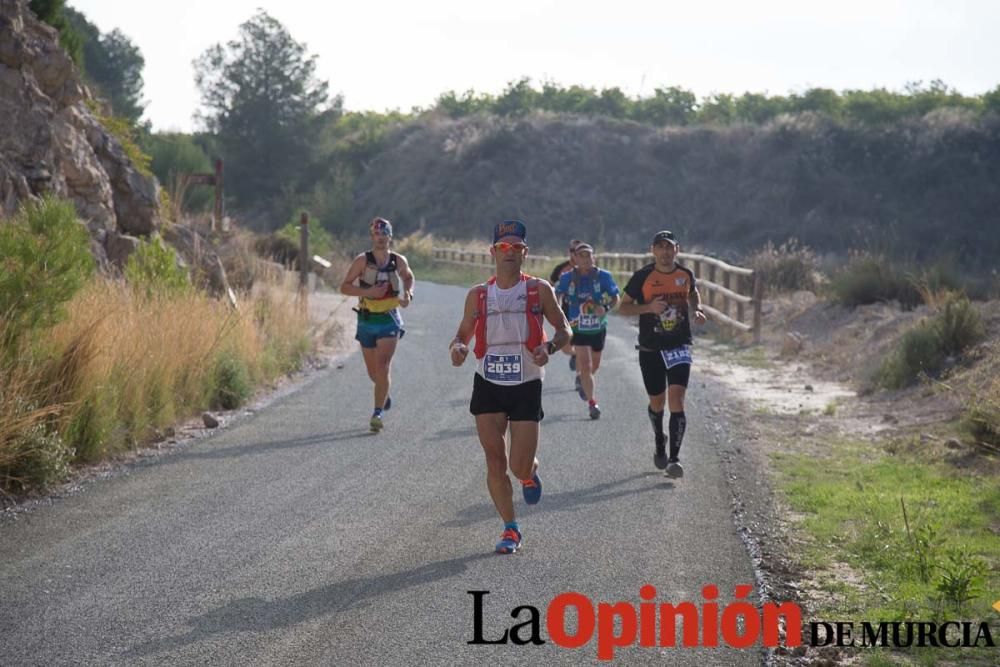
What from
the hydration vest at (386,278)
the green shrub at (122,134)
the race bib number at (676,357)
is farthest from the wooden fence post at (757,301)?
the race bib number at (676,357)

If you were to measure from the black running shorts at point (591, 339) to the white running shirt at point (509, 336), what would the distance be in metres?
6.25

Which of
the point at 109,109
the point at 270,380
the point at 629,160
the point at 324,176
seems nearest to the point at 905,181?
the point at 629,160

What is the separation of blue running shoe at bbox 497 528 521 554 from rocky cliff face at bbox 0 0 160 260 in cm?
948

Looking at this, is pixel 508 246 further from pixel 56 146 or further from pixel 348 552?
pixel 56 146

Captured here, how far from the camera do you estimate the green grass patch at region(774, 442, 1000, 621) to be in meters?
7.01

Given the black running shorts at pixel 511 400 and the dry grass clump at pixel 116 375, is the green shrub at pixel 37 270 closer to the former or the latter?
the dry grass clump at pixel 116 375

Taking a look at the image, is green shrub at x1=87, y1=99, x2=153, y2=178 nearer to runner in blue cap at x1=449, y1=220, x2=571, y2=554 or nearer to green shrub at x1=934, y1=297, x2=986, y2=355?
green shrub at x1=934, y1=297, x2=986, y2=355

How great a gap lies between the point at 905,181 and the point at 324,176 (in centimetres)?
3176

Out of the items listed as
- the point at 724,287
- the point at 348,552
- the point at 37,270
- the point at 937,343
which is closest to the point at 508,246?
the point at 348,552

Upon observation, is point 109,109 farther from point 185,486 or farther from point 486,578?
point 486,578

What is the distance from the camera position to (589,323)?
1446cm

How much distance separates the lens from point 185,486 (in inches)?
396

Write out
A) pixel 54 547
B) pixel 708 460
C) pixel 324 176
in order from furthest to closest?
pixel 324 176 → pixel 708 460 → pixel 54 547

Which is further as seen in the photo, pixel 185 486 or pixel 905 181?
pixel 905 181
